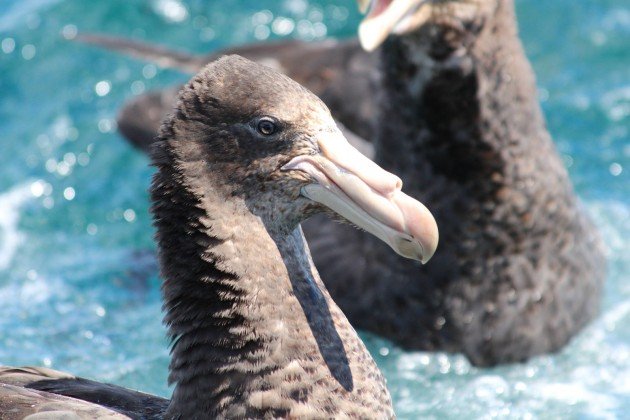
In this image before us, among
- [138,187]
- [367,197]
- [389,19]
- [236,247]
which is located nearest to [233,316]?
[236,247]

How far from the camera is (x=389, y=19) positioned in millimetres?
4090

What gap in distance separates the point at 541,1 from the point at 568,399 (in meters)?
3.95

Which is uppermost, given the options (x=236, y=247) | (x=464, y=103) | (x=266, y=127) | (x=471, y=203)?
(x=464, y=103)

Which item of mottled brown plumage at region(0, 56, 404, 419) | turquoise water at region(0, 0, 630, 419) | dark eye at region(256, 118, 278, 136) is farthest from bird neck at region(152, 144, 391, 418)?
turquoise water at region(0, 0, 630, 419)

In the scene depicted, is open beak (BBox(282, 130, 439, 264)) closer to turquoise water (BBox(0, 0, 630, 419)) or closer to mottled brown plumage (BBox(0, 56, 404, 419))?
mottled brown plumage (BBox(0, 56, 404, 419))

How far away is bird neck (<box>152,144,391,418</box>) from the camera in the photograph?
3002mm

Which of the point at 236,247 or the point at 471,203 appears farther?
the point at 471,203

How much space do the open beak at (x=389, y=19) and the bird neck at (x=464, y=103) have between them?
0.12 m

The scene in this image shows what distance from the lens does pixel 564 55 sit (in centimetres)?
742

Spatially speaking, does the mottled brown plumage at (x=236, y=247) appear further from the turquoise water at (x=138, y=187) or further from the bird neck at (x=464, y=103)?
the turquoise water at (x=138, y=187)

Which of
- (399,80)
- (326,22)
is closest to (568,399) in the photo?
(399,80)

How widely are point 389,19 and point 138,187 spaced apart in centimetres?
274

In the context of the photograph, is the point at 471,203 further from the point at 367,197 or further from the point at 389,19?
the point at 367,197

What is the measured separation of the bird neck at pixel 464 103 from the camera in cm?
432
